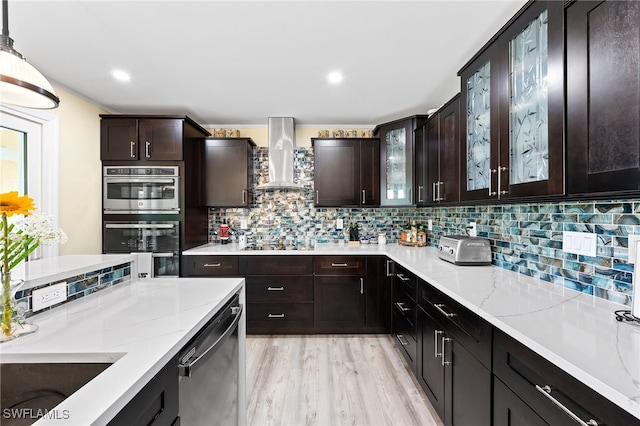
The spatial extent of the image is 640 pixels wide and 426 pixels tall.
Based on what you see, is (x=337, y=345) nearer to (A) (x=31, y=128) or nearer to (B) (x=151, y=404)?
(B) (x=151, y=404)

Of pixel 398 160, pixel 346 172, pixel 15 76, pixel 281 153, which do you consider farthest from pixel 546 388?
pixel 281 153

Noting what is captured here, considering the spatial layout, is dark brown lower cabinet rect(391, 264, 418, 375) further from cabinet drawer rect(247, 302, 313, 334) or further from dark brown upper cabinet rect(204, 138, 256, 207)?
dark brown upper cabinet rect(204, 138, 256, 207)

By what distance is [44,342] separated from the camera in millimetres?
778

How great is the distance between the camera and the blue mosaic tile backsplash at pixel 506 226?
46.3 inches

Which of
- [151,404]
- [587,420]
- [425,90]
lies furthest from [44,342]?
[425,90]

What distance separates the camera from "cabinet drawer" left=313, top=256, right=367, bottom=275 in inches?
114

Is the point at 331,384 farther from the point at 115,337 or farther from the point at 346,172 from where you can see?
the point at 346,172

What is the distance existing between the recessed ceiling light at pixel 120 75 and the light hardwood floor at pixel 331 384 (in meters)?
2.71

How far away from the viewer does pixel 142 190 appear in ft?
9.35

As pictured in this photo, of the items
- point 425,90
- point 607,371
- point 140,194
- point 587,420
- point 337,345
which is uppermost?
point 425,90

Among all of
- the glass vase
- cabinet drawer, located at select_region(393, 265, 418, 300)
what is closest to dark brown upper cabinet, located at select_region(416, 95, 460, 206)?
cabinet drawer, located at select_region(393, 265, 418, 300)

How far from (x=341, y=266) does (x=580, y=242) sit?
1948mm

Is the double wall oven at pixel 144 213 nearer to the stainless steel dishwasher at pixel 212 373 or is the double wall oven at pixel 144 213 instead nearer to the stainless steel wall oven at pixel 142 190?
the stainless steel wall oven at pixel 142 190

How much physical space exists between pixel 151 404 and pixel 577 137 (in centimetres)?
164
